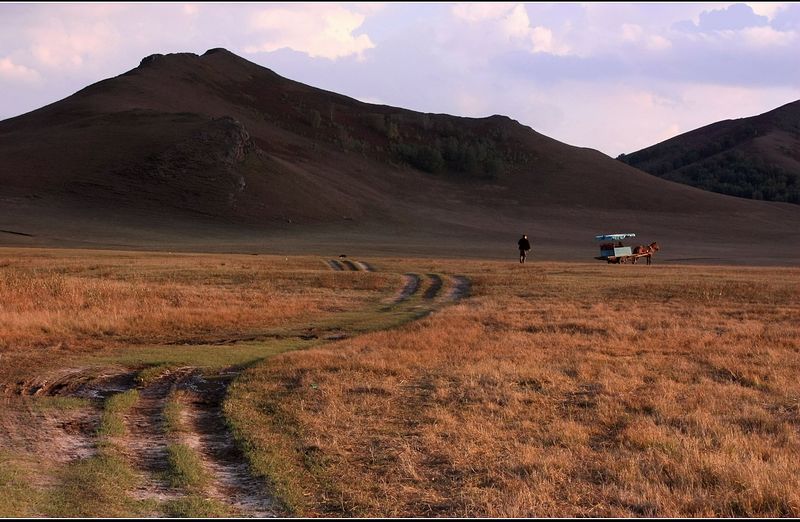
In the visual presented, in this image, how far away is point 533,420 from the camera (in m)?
11.5

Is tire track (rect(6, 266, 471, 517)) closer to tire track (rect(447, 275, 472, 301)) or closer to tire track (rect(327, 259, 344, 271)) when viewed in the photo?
tire track (rect(447, 275, 472, 301))

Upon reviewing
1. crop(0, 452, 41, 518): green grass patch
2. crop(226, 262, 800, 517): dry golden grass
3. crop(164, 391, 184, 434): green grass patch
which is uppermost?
crop(0, 452, 41, 518): green grass patch

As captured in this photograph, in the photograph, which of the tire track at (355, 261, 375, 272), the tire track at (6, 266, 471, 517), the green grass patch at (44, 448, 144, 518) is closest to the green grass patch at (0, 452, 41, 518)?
the green grass patch at (44, 448, 144, 518)

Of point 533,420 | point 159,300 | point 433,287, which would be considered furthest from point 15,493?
point 433,287

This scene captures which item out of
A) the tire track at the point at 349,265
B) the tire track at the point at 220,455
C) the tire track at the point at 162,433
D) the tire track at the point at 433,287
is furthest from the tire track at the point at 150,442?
the tire track at the point at 349,265

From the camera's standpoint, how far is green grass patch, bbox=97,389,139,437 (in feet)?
35.0

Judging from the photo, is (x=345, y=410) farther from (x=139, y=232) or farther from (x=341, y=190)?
(x=341, y=190)

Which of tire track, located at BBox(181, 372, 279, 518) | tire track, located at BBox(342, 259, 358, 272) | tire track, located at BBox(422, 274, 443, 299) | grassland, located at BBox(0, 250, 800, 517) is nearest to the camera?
tire track, located at BBox(181, 372, 279, 518)

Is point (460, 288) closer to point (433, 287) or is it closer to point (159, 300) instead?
point (433, 287)

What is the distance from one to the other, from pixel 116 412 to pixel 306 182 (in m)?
102

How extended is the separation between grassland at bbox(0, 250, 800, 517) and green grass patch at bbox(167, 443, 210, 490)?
0.20 ft

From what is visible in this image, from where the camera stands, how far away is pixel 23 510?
7.35 meters

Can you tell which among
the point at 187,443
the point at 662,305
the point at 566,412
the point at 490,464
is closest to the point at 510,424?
the point at 566,412

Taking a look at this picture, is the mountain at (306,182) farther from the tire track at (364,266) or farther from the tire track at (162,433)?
the tire track at (162,433)
